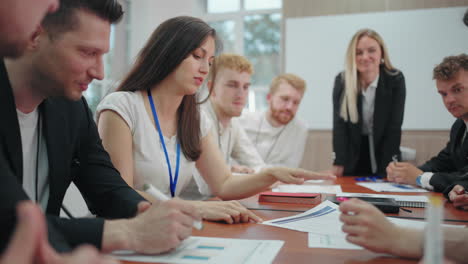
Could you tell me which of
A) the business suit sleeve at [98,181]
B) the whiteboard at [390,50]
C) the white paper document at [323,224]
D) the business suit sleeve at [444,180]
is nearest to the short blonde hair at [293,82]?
the whiteboard at [390,50]

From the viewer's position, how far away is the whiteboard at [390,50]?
391cm

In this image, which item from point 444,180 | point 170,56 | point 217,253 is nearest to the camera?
point 217,253

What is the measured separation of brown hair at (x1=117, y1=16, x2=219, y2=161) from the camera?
5.28ft

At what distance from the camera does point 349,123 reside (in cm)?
305

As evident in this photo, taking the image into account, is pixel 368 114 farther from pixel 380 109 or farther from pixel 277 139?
pixel 277 139

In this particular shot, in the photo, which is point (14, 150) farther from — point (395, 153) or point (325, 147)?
point (325, 147)

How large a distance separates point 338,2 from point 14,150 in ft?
13.7

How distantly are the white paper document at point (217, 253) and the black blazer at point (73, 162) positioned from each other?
0.39ft

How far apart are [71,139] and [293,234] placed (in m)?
0.67

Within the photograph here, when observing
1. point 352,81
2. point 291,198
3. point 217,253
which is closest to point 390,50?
point 352,81

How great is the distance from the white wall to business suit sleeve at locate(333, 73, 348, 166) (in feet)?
9.22

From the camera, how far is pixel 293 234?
0.99m

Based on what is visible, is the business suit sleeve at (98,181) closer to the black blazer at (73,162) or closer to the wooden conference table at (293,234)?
the black blazer at (73,162)

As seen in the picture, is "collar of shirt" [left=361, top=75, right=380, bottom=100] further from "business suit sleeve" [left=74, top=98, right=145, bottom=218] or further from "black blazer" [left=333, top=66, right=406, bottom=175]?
"business suit sleeve" [left=74, top=98, right=145, bottom=218]
